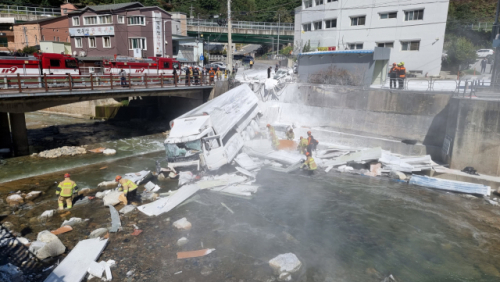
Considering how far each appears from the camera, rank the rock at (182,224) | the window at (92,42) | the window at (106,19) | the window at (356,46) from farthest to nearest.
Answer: the window at (92,42), the window at (106,19), the window at (356,46), the rock at (182,224)

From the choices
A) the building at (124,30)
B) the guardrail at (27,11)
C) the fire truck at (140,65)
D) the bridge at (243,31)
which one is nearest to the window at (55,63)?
the fire truck at (140,65)

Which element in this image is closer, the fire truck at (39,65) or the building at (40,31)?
the fire truck at (39,65)

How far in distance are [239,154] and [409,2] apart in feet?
75.2

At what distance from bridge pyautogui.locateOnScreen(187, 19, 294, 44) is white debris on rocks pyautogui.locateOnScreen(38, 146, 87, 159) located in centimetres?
3199

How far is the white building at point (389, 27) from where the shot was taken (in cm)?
2727

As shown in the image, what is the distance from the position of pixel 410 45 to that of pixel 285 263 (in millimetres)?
27175

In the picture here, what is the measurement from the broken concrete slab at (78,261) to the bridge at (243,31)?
1636 inches

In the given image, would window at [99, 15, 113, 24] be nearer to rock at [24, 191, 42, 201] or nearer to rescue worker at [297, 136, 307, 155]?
rock at [24, 191, 42, 201]

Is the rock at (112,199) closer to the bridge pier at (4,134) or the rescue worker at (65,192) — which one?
the rescue worker at (65,192)

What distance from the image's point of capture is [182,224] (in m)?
10.0

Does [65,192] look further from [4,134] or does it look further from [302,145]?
[4,134]

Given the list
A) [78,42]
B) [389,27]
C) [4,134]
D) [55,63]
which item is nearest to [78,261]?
[4,134]

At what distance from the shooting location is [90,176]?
15.1 metres

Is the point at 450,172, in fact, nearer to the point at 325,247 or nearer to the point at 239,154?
the point at 325,247
